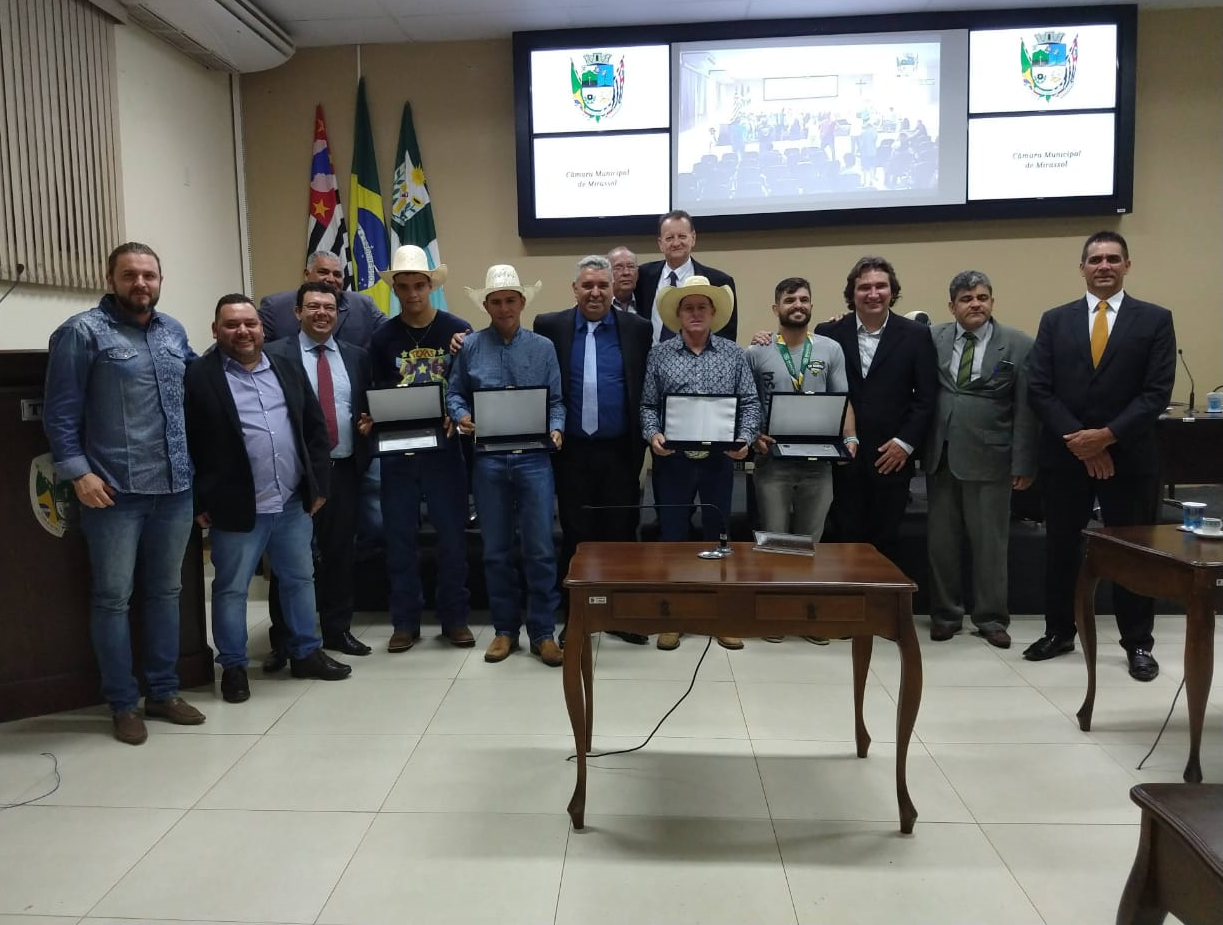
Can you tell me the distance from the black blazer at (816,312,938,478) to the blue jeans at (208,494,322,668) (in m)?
2.60

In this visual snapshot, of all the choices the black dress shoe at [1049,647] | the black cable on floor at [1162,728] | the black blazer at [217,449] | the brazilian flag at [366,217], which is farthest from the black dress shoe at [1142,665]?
the brazilian flag at [366,217]

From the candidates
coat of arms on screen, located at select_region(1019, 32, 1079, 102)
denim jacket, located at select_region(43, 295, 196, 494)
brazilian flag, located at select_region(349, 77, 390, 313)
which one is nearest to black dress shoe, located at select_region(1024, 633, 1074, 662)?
denim jacket, located at select_region(43, 295, 196, 494)

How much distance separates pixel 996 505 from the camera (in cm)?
399

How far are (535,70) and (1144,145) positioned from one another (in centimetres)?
463

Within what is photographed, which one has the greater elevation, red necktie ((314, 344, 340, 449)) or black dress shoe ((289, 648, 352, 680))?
red necktie ((314, 344, 340, 449))

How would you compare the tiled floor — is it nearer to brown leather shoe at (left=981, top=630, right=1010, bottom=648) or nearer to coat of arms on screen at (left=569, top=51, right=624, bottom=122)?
brown leather shoe at (left=981, top=630, right=1010, bottom=648)

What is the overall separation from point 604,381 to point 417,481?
3.28ft

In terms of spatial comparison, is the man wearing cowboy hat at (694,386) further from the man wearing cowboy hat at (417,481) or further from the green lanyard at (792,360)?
the man wearing cowboy hat at (417,481)

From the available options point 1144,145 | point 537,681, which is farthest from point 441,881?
point 1144,145

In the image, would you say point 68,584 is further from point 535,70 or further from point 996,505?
point 535,70

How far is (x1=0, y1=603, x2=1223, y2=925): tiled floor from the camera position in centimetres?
208

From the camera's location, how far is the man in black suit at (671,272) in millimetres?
4402

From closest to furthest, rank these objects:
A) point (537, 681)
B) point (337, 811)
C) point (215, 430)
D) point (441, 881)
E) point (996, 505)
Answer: point (441, 881) < point (337, 811) < point (215, 430) < point (537, 681) < point (996, 505)

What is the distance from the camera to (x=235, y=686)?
3.40 metres
